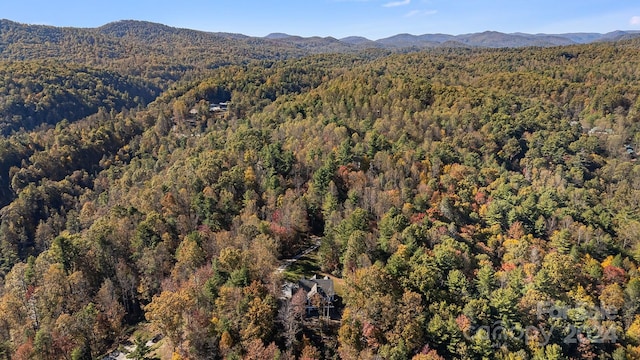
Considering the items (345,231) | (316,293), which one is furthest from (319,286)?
(345,231)

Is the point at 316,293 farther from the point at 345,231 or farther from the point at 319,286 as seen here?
the point at 345,231

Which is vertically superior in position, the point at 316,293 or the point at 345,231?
the point at 345,231

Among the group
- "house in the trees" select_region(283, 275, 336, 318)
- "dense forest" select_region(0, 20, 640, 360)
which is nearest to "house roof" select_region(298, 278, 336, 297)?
"house in the trees" select_region(283, 275, 336, 318)

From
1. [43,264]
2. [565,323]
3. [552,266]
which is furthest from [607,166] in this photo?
[43,264]

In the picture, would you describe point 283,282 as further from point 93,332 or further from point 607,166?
point 607,166

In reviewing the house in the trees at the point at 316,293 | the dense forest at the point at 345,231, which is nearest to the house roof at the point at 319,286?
the house in the trees at the point at 316,293
